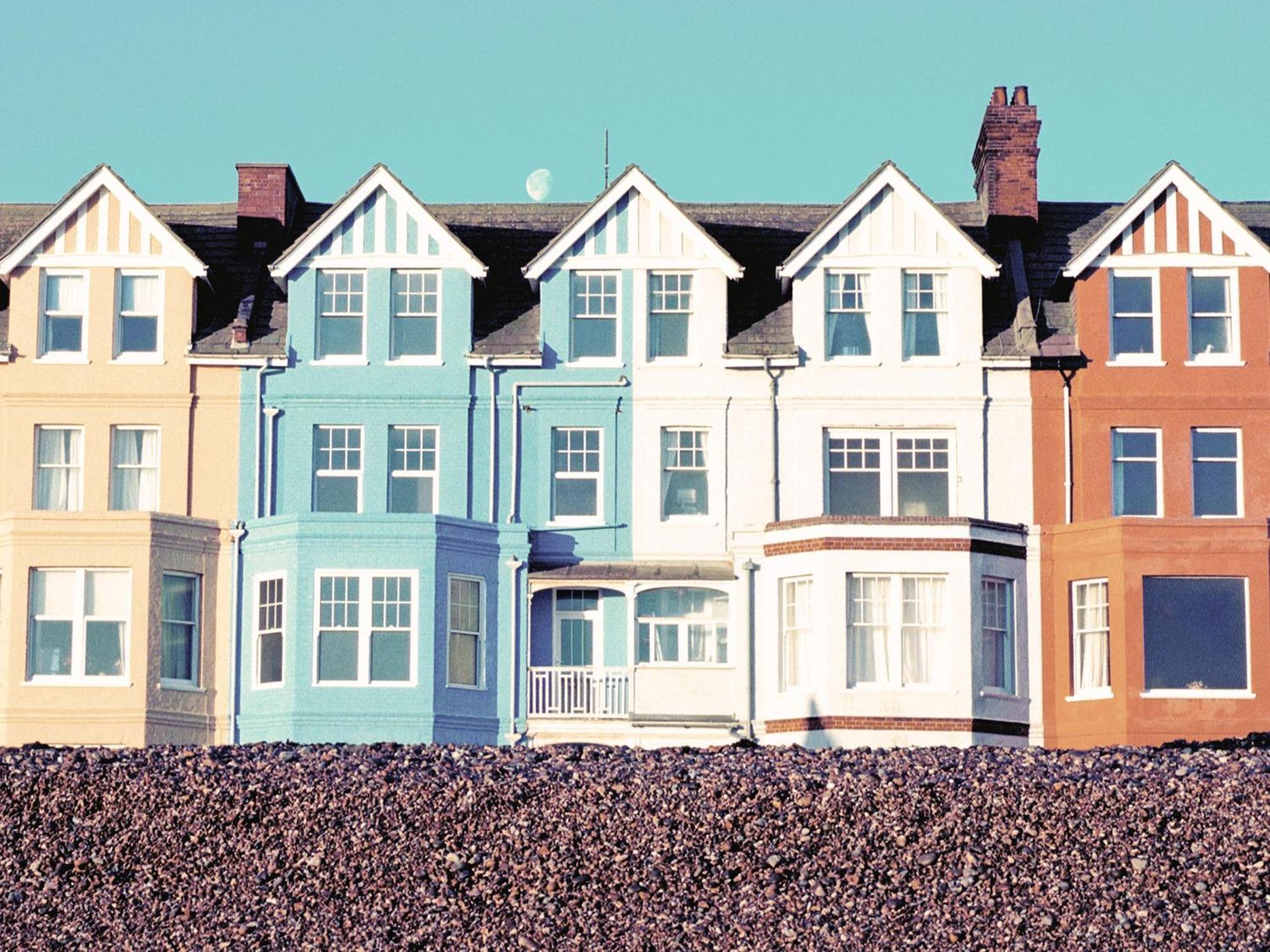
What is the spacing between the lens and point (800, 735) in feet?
135

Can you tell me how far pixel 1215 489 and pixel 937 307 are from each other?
5.98 meters

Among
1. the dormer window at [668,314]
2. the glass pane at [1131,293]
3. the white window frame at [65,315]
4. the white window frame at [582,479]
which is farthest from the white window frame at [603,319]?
the glass pane at [1131,293]

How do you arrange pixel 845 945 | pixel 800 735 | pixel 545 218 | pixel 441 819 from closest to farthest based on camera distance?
pixel 845 945 → pixel 441 819 → pixel 800 735 → pixel 545 218

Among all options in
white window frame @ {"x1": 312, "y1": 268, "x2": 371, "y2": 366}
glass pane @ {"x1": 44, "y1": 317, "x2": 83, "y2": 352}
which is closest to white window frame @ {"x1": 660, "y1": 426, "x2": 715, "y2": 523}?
white window frame @ {"x1": 312, "y1": 268, "x2": 371, "y2": 366}

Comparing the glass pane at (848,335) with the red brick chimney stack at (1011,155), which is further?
the red brick chimney stack at (1011,155)

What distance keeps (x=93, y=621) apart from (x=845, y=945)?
18895 mm

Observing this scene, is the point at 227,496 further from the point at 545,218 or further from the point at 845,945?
the point at 845,945

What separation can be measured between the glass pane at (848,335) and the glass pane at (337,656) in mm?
10246

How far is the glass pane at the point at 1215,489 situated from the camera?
4353 cm

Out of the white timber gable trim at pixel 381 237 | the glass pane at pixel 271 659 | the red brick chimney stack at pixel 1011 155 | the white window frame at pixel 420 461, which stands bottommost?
the glass pane at pixel 271 659

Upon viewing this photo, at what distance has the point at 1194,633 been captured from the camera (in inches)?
1647

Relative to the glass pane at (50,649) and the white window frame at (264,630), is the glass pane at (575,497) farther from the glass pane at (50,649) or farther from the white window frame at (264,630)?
the glass pane at (50,649)

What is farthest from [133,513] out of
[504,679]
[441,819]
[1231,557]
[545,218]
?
[1231,557]

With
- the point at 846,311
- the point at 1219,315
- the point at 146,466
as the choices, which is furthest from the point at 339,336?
the point at 1219,315
